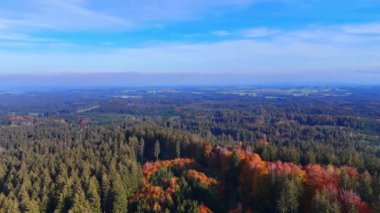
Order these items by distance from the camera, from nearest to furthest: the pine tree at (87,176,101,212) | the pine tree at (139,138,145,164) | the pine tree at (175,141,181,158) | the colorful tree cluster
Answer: the colorful tree cluster, the pine tree at (87,176,101,212), the pine tree at (175,141,181,158), the pine tree at (139,138,145,164)

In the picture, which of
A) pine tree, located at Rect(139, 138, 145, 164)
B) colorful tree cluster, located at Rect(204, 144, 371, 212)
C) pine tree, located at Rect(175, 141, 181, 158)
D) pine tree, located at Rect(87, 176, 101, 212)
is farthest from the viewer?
pine tree, located at Rect(139, 138, 145, 164)

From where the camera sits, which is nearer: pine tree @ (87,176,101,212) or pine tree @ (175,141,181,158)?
pine tree @ (87,176,101,212)

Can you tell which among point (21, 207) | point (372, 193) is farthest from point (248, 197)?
point (21, 207)

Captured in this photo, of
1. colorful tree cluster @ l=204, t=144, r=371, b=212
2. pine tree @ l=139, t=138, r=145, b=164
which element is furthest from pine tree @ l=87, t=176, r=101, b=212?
pine tree @ l=139, t=138, r=145, b=164

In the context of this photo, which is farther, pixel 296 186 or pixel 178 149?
pixel 178 149

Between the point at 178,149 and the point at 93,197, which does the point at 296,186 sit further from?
the point at 178,149

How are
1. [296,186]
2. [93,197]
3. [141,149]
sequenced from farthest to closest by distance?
[141,149]
[93,197]
[296,186]

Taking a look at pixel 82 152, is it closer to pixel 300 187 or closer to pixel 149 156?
pixel 149 156

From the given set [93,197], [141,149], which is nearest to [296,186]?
[93,197]

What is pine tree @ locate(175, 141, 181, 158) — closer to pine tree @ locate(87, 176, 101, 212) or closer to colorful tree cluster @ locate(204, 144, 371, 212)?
colorful tree cluster @ locate(204, 144, 371, 212)

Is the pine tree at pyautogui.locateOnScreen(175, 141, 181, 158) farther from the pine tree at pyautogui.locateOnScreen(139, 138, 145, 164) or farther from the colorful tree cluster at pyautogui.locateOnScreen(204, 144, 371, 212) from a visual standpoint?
the colorful tree cluster at pyautogui.locateOnScreen(204, 144, 371, 212)

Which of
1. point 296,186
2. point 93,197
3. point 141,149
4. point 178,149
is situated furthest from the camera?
point 141,149

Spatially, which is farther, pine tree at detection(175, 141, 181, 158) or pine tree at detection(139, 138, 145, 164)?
pine tree at detection(139, 138, 145, 164)
